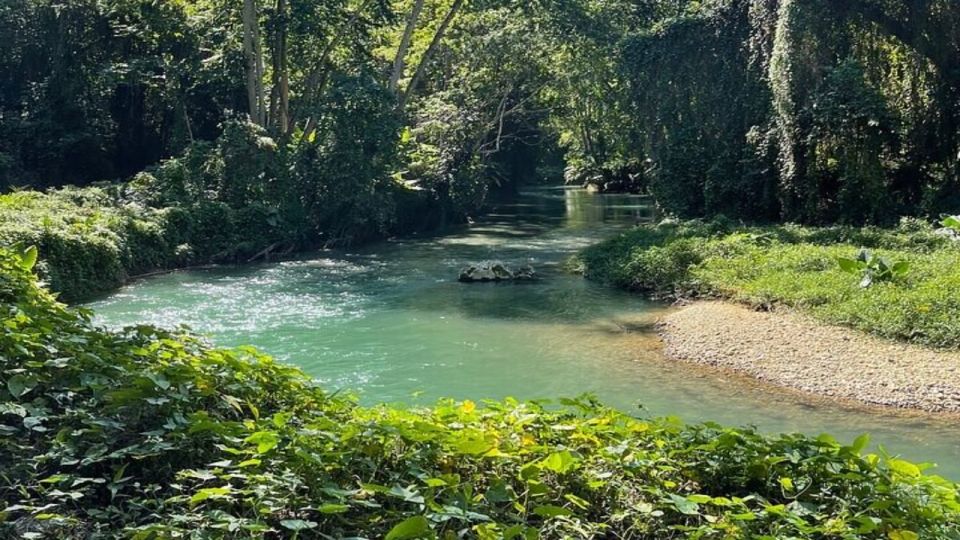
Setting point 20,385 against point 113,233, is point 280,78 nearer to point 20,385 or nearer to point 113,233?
point 113,233

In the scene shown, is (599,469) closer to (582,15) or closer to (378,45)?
(582,15)

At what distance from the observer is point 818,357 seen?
37.9 feet

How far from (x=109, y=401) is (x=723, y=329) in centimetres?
1105

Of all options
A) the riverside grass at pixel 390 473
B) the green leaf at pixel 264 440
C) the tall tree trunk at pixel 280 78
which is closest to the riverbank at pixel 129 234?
the tall tree trunk at pixel 280 78

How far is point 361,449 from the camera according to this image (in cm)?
372

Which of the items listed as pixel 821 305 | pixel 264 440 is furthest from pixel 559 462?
pixel 821 305

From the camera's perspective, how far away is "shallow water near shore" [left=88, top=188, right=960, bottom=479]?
9984mm

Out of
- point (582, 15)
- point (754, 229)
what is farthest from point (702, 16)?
point (754, 229)

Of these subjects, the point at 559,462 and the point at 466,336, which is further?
the point at 466,336

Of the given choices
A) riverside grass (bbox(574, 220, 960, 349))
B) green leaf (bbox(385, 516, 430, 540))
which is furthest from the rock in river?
green leaf (bbox(385, 516, 430, 540))

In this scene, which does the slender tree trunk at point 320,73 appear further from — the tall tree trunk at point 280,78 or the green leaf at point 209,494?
the green leaf at point 209,494

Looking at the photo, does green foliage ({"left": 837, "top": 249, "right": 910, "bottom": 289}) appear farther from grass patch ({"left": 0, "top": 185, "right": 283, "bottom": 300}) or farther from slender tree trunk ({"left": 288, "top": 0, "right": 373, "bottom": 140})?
slender tree trunk ({"left": 288, "top": 0, "right": 373, "bottom": 140})

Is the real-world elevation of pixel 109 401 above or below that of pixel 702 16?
below

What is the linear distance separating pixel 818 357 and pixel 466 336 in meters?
5.58
